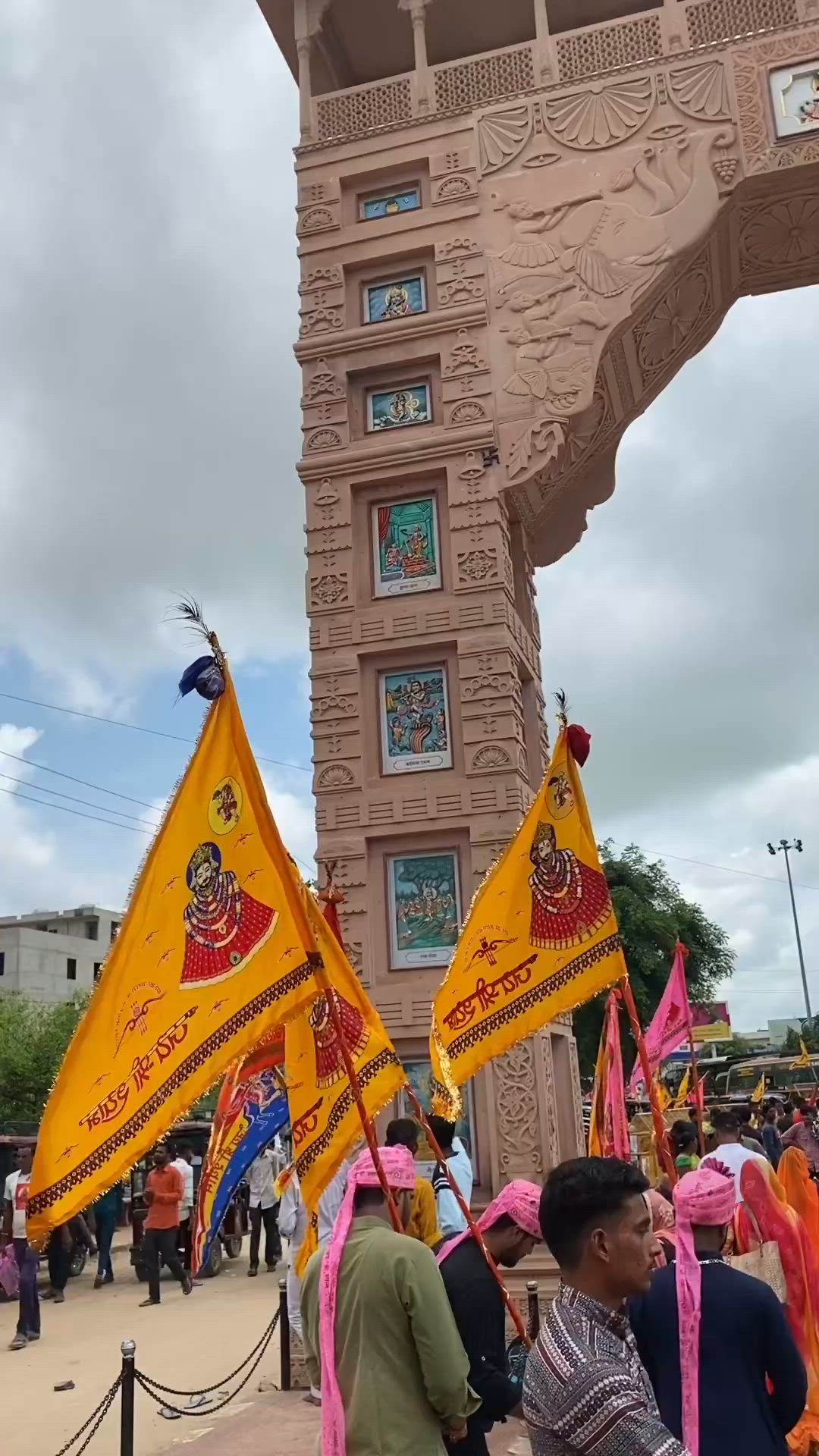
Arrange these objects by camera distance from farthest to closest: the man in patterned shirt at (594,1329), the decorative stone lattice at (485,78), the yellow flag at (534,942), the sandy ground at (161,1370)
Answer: the decorative stone lattice at (485,78) → the sandy ground at (161,1370) → the yellow flag at (534,942) → the man in patterned shirt at (594,1329)

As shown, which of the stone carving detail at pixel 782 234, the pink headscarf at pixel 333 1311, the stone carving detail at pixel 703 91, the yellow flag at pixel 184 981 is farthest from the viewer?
the stone carving detail at pixel 782 234

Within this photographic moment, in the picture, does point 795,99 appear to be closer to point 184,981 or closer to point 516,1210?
point 184,981

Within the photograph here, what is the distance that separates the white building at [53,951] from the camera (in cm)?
4625

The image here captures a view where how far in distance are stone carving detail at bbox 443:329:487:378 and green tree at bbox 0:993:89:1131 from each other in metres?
24.6

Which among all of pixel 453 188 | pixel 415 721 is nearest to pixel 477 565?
pixel 415 721

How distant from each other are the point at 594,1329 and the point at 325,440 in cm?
1026

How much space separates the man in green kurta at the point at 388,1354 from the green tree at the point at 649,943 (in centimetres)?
2517

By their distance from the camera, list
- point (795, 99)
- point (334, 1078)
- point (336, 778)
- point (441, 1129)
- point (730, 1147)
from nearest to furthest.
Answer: point (334, 1078)
point (441, 1129)
point (730, 1147)
point (336, 778)
point (795, 99)

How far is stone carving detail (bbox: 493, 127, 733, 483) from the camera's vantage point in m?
11.0

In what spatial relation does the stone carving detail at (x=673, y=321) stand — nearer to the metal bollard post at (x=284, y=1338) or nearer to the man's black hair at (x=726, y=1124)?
the man's black hair at (x=726, y=1124)

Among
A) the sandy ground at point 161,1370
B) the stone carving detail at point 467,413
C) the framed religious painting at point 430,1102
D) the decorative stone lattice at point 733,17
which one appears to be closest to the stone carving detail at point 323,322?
the stone carving detail at point 467,413

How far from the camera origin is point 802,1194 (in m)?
5.79

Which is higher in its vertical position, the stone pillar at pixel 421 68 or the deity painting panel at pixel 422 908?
the stone pillar at pixel 421 68

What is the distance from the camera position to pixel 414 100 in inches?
479
